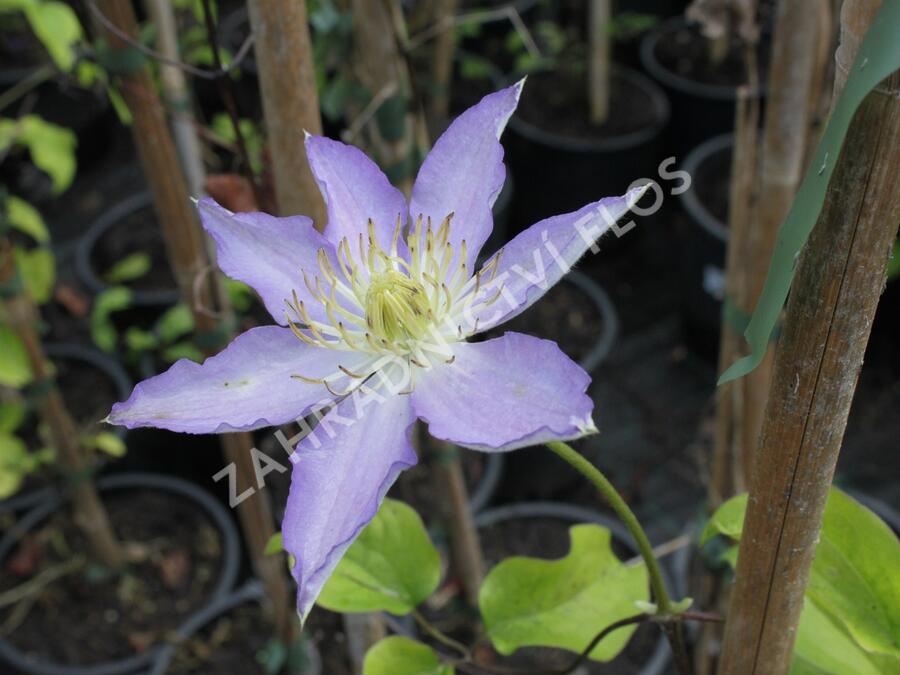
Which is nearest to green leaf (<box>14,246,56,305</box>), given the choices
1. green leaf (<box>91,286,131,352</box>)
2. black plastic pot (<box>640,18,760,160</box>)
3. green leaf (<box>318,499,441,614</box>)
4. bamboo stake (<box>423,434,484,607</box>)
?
green leaf (<box>91,286,131,352</box>)

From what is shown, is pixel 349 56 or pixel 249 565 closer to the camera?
pixel 349 56

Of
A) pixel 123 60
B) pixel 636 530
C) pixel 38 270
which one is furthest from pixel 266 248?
pixel 38 270

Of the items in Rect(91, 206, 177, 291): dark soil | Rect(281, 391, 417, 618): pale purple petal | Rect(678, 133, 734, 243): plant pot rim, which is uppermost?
Rect(281, 391, 417, 618): pale purple petal

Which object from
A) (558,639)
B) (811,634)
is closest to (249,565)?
(558,639)

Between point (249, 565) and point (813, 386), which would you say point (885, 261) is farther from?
point (249, 565)

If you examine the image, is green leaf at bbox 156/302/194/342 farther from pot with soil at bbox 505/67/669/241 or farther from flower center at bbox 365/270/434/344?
flower center at bbox 365/270/434/344

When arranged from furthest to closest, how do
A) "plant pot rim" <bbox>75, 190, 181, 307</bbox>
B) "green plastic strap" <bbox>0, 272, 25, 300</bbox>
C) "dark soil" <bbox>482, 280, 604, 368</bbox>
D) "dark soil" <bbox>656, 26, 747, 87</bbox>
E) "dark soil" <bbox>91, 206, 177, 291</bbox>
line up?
"dark soil" <bbox>656, 26, 747, 87</bbox>, "dark soil" <bbox>91, 206, 177, 291</bbox>, "plant pot rim" <bbox>75, 190, 181, 307</bbox>, "dark soil" <bbox>482, 280, 604, 368</bbox>, "green plastic strap" <bbox>0, 272, 25, 300</bbox>

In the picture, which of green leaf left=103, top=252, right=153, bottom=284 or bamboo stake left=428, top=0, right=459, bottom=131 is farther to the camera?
green leaf left=103, top=252, right=153, bottom=284
